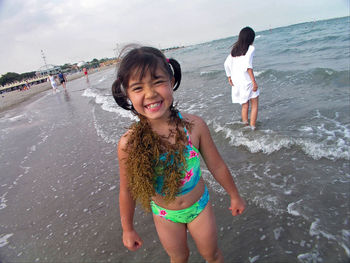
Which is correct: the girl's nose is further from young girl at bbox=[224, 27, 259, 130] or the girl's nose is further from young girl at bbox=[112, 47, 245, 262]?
young girl at bbox=[224, 27, 259, 130]

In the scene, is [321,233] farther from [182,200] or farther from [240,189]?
[182,200]

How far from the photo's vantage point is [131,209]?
72.7 inches

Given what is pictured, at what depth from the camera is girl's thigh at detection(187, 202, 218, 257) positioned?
70.9 inches

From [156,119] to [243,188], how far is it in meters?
2.02

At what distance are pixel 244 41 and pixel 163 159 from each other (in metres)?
3.81

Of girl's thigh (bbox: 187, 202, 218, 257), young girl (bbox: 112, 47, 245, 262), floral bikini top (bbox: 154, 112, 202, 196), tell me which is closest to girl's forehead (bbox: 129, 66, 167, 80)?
young girl (bbox: 112, 47, 245, 262)

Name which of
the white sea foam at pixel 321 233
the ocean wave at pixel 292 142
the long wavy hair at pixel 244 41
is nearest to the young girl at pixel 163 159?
the white sea foam at pixel 321 233

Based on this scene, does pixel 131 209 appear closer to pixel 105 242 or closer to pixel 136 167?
pixel 136 167

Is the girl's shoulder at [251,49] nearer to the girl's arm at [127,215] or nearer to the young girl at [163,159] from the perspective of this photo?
the young girl at [163,159]

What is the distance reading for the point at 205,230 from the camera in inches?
70.8

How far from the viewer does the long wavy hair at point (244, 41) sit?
455 cm

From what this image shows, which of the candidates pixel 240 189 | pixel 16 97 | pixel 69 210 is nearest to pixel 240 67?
pixel 240 189

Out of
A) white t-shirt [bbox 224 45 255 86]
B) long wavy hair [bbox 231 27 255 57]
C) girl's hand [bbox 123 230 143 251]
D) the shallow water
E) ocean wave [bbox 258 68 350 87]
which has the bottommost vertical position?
the shallow water

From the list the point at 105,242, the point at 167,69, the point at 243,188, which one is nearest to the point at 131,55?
the point at 167,69
